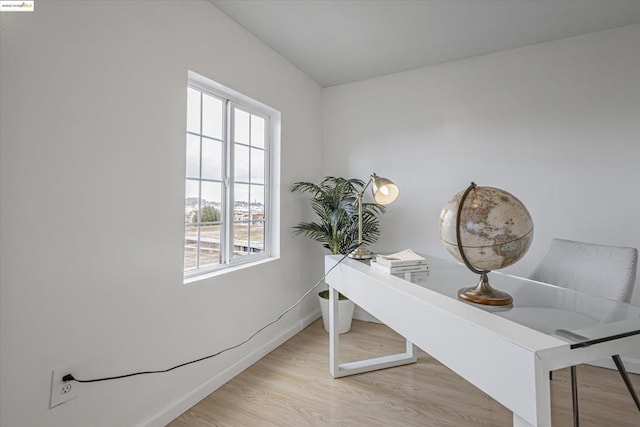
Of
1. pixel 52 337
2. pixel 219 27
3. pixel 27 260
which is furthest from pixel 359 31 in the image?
pixel 52 337

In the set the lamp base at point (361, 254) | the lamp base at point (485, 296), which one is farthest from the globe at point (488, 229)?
the lamp base at point (361, 254)

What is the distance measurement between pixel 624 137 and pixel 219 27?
9.88 feet

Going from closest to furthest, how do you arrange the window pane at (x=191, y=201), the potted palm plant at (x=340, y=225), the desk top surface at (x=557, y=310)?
the desk top surface at (x=557, y=310) < the window pane at (x=191, y=201) < the potted palm plant at (x=340, y=225)

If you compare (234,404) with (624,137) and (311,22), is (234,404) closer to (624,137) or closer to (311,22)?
(311,22)

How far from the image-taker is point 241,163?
92.0 inches

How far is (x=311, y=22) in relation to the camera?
2.17 metres

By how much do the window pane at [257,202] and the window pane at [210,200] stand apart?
370 mm

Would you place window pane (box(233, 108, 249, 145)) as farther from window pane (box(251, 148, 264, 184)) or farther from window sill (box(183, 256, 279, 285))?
window sill (box(183, 256, 279, 285))

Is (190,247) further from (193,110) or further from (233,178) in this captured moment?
(193,110)

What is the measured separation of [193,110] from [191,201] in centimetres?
58

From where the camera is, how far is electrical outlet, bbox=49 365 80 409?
117cm

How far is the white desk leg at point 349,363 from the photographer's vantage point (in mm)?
1995

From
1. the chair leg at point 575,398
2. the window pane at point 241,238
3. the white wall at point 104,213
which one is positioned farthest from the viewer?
the window pane at point 241,238

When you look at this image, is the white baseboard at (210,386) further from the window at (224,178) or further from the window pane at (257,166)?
the window pane at (257,166)
